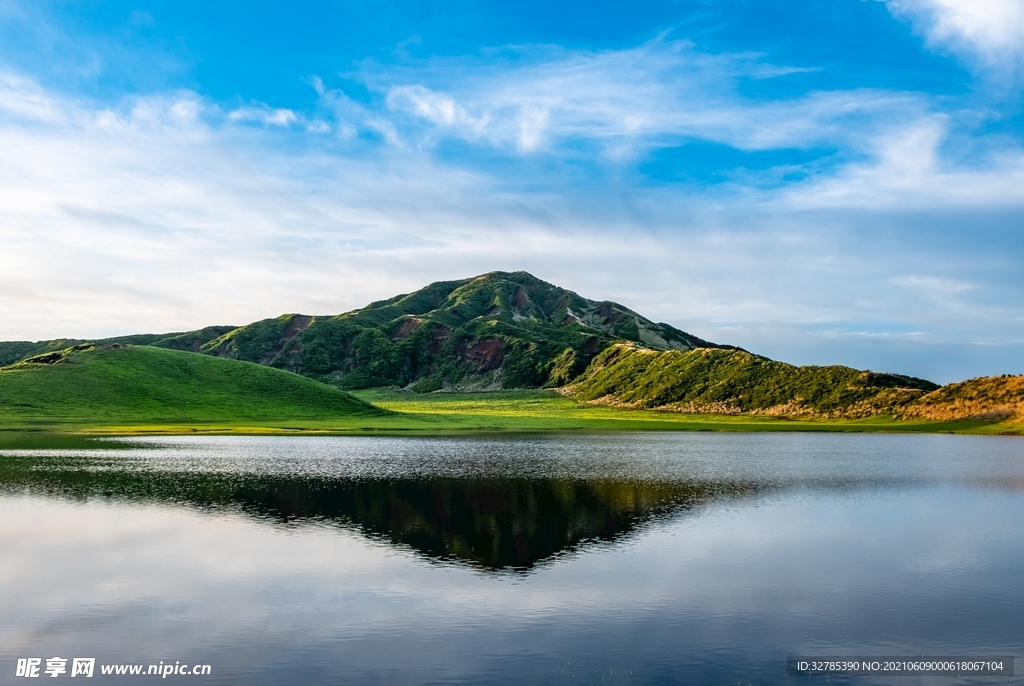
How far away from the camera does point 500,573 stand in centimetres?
3092

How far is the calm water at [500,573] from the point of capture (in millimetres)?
21516

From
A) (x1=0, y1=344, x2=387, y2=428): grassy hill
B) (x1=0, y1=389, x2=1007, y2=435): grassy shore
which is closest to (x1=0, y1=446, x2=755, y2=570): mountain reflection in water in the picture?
(x1=0, y1=389, x2=1007, y2=435): grassy shore

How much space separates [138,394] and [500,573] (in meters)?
163

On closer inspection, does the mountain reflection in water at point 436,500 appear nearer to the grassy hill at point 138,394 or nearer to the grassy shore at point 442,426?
the grassy shore at point 442,426

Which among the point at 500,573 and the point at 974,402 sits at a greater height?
the point at 974,402

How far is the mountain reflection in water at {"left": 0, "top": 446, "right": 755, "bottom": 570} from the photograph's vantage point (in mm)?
37500

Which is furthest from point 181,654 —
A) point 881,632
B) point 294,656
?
point 881,632

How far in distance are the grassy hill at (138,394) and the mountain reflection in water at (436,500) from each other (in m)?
90.5

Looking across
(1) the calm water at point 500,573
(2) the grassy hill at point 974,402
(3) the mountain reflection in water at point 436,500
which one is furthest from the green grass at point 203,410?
(1) the calm water at point 500,573

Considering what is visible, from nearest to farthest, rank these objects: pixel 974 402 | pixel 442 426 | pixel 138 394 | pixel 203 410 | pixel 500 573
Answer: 1. pixel 500 573
2. pixel 442 426
3. pixel 974 402
4. pixel 203 410
5. pixel 138 394

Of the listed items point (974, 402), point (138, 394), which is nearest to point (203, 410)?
point (138, 394)

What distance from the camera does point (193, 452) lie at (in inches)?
3312

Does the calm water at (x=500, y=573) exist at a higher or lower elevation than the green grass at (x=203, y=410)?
lower

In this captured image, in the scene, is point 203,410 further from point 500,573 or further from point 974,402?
point 974,402
